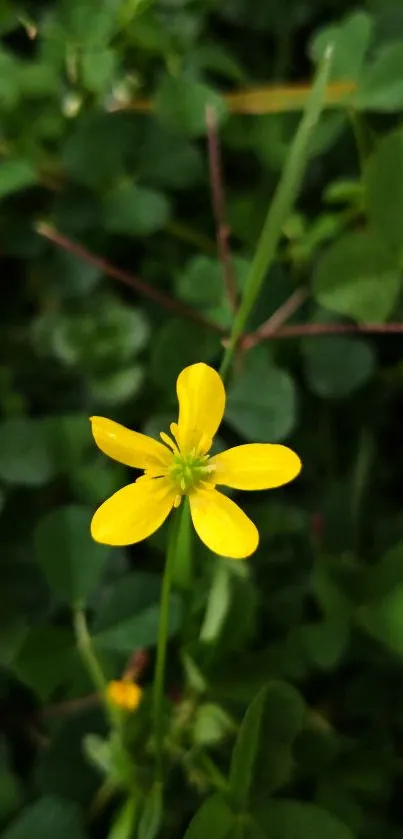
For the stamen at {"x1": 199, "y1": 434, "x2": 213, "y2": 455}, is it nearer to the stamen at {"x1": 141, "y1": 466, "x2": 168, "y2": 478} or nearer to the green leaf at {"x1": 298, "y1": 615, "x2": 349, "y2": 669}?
the stamen at {"x1": 141, "y1": 466, "x2": 168, "y2": 478}

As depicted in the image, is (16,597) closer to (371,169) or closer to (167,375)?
(167,375)

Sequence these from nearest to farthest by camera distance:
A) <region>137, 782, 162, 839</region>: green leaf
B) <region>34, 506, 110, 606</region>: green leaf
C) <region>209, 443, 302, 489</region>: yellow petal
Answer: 1. <region>209, 443, 302, 489</region>: yellow petal
2. <region>137, 782, 162, 839</region>: green leaf
3. <region>34, 506, 110, 606</region>: green leaf

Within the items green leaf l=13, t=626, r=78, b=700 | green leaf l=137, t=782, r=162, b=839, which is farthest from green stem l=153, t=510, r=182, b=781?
green leaf l=13, t=626, r=78, b=700

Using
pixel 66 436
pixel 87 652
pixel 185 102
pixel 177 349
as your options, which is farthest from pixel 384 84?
pixel 87 652

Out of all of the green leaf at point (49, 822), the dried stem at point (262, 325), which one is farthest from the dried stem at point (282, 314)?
the green leaf at point (49, 822)

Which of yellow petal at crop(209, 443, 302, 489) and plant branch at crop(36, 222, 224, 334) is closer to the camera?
yellow petal at crop(209, 443, 302, 489)

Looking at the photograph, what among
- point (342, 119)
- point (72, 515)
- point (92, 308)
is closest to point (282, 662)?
point (72, 515)
